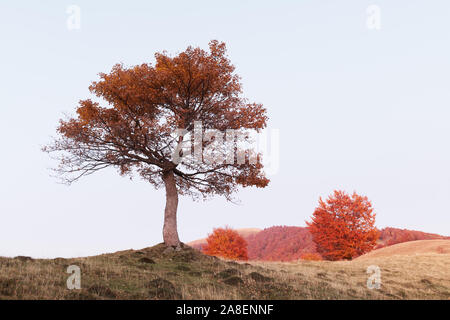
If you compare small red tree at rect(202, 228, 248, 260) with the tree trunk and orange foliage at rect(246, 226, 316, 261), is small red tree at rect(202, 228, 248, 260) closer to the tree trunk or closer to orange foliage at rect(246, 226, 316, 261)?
orange foliage at rect(246, 226, 316, 261)

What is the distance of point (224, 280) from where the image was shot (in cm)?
1413

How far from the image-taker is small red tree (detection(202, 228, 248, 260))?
161 ft

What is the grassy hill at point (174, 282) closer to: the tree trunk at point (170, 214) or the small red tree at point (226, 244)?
the tree trunk at point (170, 214)

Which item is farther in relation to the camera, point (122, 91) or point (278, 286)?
point (122, 91)

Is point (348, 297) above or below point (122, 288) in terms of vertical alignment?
below

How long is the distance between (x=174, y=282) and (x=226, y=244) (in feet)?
121

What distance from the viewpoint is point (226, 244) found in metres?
49.3

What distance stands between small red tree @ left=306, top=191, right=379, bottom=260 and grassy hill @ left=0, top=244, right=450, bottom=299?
70.2ft

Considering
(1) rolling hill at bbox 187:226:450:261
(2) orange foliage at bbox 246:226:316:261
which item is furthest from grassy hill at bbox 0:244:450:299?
(2) orange foliage at bbox 246:226:316:261

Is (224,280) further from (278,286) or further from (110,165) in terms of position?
(110,165)

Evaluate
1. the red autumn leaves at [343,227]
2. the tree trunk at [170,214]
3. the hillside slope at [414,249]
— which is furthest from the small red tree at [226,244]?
the tree trunk at [170,214]

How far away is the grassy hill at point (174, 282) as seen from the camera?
431 inches
